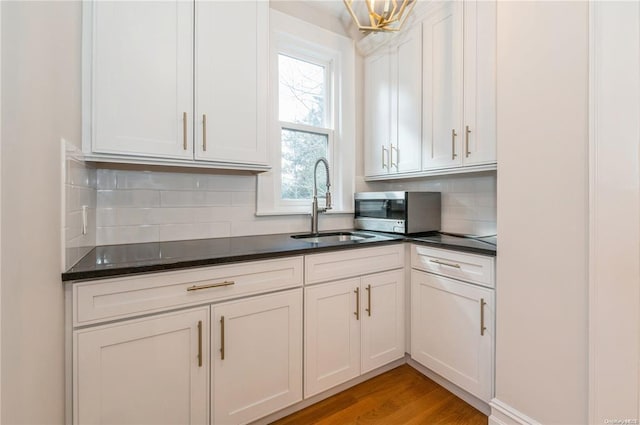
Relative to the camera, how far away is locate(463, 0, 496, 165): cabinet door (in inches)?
64.2

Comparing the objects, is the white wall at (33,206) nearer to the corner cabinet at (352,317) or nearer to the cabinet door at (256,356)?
the cabinet door at (256,356)

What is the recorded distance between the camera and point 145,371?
121cm

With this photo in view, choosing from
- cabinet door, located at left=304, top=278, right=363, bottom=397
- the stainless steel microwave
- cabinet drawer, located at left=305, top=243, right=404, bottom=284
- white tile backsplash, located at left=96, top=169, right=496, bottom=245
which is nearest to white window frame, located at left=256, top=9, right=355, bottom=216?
white tile backsplash, located at left=96, top=169, right=496, bottom=245

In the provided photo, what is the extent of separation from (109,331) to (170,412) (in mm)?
439

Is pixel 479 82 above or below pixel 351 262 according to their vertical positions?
above

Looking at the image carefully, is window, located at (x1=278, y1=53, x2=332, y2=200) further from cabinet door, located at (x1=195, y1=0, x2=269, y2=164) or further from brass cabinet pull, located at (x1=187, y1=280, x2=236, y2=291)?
brass cabinet pull, located at (x1=187, y1=280, x2=236, y2=291)

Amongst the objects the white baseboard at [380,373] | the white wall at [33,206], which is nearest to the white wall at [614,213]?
the white baseboard at [380,373]

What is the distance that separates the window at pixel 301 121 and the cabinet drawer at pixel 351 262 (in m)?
0.78

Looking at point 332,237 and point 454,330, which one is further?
point 332,237

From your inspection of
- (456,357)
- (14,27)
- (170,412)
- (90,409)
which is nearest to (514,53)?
(456,357)

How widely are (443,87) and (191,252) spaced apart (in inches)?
70.5

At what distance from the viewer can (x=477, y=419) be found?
156 cm

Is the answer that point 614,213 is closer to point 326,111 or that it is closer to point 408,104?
point 408,104

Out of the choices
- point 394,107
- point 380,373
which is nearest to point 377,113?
point 394,107
